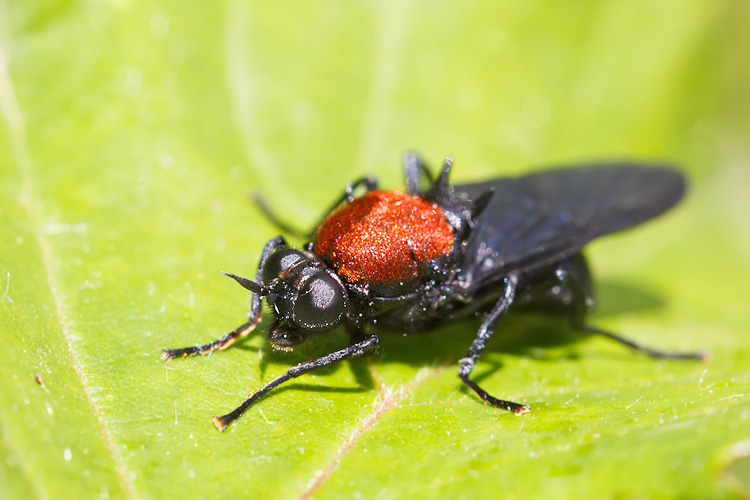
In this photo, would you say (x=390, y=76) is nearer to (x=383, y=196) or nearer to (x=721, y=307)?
(x=383, y=196)

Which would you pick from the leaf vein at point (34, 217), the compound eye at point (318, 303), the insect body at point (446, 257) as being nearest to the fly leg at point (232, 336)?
the insect body at point (446, 257)

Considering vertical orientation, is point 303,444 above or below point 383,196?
below

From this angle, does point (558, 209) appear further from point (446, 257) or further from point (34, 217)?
point (34, 217)

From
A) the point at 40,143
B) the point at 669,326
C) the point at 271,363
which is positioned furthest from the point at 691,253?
the point at 40,143

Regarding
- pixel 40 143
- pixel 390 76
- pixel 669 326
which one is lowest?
pixel 669 326

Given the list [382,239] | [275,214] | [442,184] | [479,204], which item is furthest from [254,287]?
[275,214]

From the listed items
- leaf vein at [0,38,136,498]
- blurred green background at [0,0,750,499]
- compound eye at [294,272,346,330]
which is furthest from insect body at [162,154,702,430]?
leaf vein at [0,38,136,498]

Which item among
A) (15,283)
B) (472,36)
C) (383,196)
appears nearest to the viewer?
(15,283)
